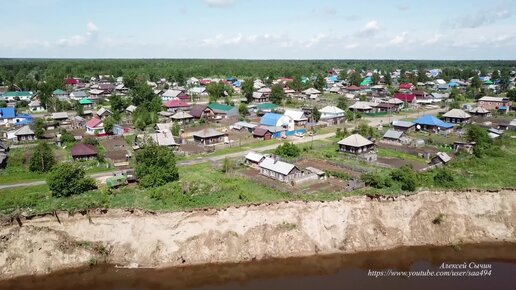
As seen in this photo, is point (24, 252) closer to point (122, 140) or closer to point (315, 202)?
point (315, 202)

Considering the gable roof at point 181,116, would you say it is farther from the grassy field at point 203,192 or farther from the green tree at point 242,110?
the grassy field at point 203,192

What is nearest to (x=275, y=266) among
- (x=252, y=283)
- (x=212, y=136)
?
(x=252, y=283)

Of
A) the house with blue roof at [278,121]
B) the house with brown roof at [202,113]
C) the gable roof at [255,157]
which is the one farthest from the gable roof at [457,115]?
the house with brown roof at [202,113]

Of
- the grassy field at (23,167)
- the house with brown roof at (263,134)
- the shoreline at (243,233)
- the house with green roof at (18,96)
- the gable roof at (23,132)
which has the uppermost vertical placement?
the house with green roof at (18,96)

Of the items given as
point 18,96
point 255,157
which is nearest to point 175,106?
point 18,96

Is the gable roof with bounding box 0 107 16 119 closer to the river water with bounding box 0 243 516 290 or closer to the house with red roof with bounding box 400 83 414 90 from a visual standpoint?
the river water with bounding box 0 243 516 290

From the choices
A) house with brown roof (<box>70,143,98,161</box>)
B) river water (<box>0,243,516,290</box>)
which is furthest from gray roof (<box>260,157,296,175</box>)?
house with brown roof (<box>70,143,98,161</box>)
